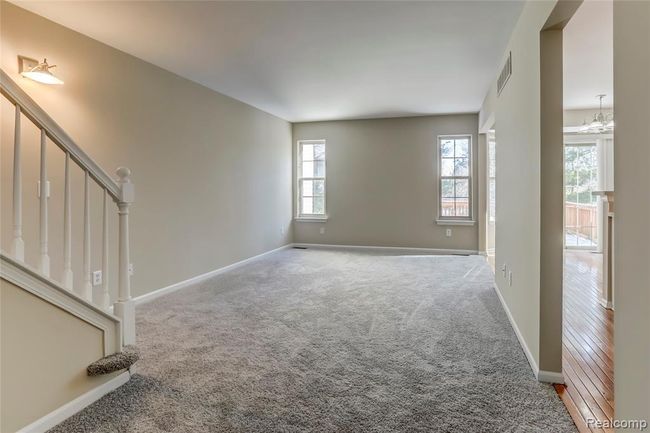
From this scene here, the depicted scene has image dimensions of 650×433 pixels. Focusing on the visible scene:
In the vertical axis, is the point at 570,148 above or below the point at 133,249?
above

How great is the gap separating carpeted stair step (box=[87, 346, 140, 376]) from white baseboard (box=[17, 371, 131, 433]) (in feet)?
0.37

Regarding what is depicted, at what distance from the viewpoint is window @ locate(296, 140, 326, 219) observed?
7.41 meters

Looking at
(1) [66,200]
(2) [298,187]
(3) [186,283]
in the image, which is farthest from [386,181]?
(1) [66,200]

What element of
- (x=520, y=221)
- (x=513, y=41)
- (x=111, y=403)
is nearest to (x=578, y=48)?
(x=513, y=41)

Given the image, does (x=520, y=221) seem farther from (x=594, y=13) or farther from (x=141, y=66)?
(x=141, y=66)

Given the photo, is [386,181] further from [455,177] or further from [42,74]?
[42,74]

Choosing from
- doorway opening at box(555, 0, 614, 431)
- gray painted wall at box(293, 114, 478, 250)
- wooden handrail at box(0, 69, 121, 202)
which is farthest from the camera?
gray painted wall at box(293, 114, 478, 250)

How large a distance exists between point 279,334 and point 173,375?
2.84 ft

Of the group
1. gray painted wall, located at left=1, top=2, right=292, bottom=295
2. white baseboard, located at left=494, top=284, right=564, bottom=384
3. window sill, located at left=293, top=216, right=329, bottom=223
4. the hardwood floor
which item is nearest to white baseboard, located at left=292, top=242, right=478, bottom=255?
window sill, located at left=293, top=216, right=329, bottom=223

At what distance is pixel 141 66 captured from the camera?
12.4 ft

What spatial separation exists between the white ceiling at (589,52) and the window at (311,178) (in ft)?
13.8

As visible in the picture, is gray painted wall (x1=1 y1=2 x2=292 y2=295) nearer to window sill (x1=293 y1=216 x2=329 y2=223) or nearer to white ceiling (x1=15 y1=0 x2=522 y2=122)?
white ceiling (x1=15 y1=0 x2=522 y2=122)

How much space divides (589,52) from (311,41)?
2.81 meters

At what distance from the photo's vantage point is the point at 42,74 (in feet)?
8.96
